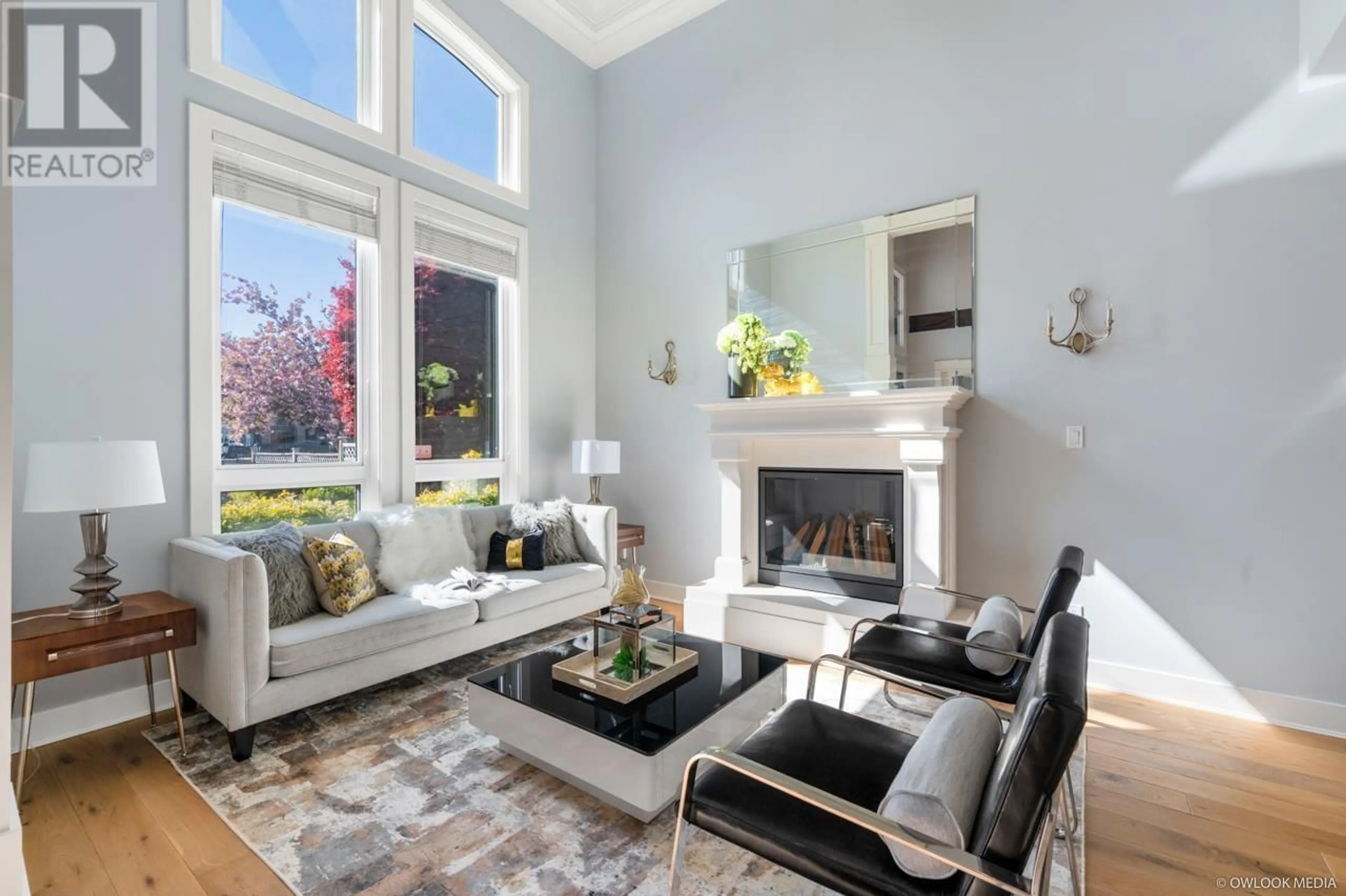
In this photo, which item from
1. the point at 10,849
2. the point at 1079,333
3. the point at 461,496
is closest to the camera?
the point at 10,849

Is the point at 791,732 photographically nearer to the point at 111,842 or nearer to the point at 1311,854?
the point at 1311,854

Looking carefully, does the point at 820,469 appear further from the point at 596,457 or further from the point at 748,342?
the point at 596,457

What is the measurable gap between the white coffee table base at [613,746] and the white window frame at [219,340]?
5.96ft

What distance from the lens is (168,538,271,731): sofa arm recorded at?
7.38 feet

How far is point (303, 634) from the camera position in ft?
8.08

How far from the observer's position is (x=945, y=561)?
126 inches

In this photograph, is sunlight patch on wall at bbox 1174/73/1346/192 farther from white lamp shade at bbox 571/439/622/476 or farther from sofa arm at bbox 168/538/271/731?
sofa arm at bbox 168/538/271/731

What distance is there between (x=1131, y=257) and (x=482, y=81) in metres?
4.36

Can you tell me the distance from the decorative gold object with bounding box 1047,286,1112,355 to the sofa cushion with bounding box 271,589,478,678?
3320 mm

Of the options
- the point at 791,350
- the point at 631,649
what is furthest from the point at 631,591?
the point at 791,350

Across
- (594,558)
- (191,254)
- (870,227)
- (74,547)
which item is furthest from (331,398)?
(870,227)

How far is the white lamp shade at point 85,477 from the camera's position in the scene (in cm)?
207

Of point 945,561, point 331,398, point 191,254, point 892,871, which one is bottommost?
point 892,871

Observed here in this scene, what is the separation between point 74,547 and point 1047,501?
4.59 m
